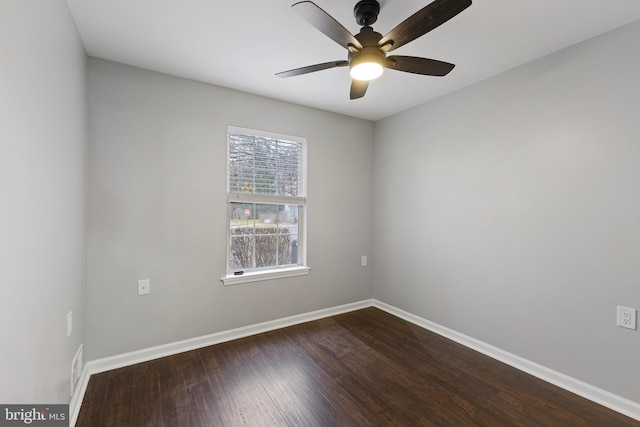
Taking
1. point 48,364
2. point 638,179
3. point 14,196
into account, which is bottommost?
point 48,364

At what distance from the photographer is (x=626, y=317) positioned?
1.93 meters

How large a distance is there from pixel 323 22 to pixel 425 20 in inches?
20.1

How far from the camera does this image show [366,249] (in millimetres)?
3953

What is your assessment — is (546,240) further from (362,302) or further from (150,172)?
(150,172)

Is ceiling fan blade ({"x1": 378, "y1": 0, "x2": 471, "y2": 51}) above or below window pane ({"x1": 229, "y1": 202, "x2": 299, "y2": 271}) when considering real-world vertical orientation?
above

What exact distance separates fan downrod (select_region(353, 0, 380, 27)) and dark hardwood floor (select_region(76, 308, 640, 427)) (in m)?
2.51

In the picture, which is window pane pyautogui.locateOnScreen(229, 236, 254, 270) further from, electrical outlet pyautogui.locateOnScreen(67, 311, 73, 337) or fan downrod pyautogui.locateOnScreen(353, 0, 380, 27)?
fan downrod pyautogui.locateOnScreen(353, 0, 380, 27)

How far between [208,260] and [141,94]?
1.60 meters

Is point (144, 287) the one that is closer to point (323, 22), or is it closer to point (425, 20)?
point (323, 22)

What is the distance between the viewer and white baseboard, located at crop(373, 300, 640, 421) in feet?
6.31

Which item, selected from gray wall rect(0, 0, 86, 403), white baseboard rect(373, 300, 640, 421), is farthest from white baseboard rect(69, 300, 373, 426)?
white baseboard rect(373, 300, 640, 421)

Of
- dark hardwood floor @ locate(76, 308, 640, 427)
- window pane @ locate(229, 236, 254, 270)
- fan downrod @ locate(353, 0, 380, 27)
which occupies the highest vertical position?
fan downrod @ locate(353, 0, 380, 27)

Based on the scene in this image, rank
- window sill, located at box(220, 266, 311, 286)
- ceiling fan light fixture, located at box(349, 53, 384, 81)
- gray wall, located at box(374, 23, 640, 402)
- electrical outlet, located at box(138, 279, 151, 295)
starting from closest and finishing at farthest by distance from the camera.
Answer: ceiling fan light fixture, located at box(349, 53, 384, 81) → gray wall, located at box(374, 23, 640, 402) → electrical outlet, located at box(138, 279, 151, 295) → window sill, located at box(220, 266, 311, 286)

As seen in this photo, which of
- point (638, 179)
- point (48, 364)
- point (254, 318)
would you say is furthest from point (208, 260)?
point (638, 179)
